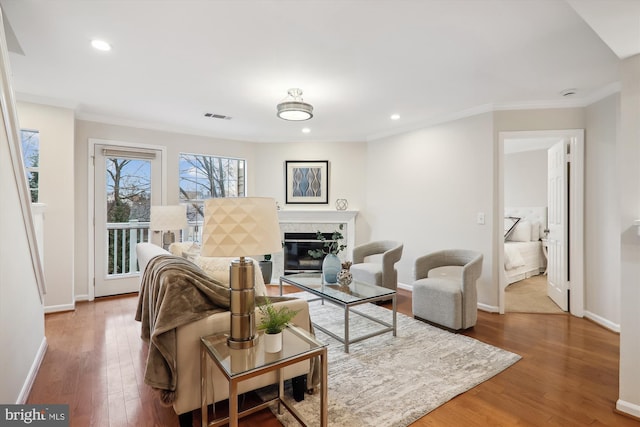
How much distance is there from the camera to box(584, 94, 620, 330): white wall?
10.3 ft

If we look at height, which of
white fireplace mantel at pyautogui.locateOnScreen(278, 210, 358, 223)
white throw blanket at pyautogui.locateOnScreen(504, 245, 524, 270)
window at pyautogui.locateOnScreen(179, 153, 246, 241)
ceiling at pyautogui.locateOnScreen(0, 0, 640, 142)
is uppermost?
ceiling at pyautogui.locateOnScreen(0, 0, 640, 142)

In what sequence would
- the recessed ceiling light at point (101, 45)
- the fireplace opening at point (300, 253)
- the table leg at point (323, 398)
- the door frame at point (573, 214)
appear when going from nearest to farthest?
the table leg at point (323, 398), the recessed ceiling light at point (101, 45), the door frame at point (573, 214), the fireplace opening at point (300, 253)

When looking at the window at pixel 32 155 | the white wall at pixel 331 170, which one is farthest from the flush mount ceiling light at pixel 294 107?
the window at pixel 32 155

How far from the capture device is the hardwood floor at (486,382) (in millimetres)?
1860

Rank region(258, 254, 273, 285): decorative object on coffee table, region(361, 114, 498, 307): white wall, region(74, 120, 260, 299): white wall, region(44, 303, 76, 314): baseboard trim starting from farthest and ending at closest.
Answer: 1. region(258, 254, 273, 285): decorative object on coffee table
2. region(74, 120, 260, 299): white wall
3. region(361, 114, 498, 307): white wall
4. region(44, 303, 76, 314): baseboard trim

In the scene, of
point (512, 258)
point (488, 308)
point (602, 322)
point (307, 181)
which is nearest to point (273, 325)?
point (488, 308)

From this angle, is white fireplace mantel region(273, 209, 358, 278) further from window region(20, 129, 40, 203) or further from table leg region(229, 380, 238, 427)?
table leg region(229, 380, 238, 427)

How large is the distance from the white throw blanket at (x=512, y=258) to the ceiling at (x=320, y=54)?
2457mm

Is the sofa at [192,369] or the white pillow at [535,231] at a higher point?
the white pillow at [535,231]

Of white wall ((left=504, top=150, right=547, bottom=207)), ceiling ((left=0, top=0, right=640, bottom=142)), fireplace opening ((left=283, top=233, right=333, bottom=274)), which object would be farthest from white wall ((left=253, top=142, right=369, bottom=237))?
white wall ((left=504, top=150, right=547, bottom=207))

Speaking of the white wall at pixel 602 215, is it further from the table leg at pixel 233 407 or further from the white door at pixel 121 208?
the white door at pixel 121 208

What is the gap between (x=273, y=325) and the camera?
171cm

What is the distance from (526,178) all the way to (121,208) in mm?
7233

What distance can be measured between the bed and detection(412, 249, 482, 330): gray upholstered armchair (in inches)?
89.2
